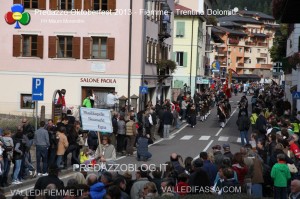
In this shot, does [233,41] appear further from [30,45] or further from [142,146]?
[142,146]

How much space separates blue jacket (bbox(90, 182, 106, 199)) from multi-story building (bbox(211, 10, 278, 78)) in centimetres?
14253

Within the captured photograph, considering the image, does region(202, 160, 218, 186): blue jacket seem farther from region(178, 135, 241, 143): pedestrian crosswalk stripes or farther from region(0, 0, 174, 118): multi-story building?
region(0, 0, 174, 118): multi-story building

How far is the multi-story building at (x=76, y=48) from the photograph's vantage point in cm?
4091

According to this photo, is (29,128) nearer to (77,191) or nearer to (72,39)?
(77,191)

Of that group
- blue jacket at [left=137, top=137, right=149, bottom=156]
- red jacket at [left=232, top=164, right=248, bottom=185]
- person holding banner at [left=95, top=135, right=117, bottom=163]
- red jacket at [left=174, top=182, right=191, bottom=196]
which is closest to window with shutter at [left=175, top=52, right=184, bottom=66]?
blue jacket at [left=137, top=137, right=149, bottom=156]

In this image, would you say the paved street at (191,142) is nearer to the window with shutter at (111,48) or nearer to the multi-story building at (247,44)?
the window with shutter at (111,48)

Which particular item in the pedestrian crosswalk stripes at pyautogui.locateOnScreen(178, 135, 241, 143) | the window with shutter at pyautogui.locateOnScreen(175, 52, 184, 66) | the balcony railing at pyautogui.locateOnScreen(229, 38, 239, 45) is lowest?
the pedestrian crosswalk stripes at pyautogui.locateOnScreen(178, 135, 241, 143)

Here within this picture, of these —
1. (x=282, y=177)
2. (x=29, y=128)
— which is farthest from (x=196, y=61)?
(x=282, y=177)

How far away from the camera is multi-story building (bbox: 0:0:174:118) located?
40.9m

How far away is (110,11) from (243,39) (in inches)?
4930

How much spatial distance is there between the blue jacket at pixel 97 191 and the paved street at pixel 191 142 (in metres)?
6.06

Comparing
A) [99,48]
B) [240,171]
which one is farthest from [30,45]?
[240,171]

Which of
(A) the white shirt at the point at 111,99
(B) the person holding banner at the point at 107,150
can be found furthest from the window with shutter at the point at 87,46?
(B) the person holding banner at the point at 107,150

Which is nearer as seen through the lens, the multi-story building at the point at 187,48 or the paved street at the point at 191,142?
the paved street at the point at 191,142
